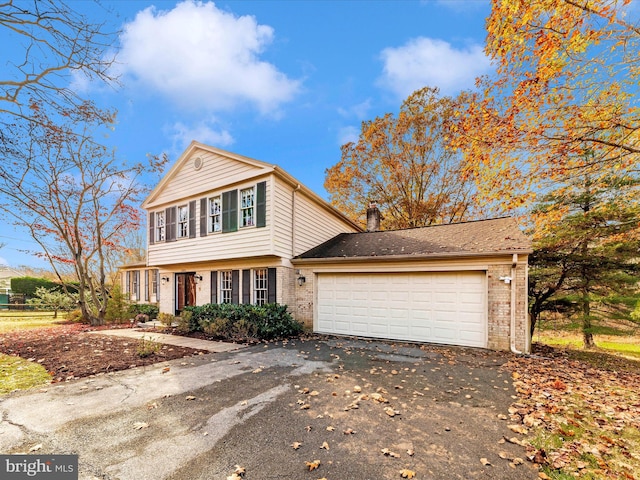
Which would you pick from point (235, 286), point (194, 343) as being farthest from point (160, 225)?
point (194, 343)

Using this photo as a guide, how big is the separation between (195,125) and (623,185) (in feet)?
52.2

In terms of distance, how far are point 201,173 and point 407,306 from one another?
371 inches

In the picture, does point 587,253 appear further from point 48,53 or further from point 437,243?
point 48,53

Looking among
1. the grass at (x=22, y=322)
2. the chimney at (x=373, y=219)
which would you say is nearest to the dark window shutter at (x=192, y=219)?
the grass at (x=22, y=322)

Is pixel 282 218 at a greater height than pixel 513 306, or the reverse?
pixel 282 218

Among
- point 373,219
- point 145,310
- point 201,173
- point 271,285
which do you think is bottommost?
point 145,310

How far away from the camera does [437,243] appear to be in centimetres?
944

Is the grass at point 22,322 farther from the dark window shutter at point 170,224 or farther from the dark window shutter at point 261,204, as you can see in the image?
the dark window shutter at point 261,204

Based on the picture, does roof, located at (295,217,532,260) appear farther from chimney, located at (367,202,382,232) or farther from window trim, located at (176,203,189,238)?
window trim, located at (176,203,189,238)

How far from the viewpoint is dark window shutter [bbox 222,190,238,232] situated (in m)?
10.8

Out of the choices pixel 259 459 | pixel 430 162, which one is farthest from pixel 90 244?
pixel 430 162

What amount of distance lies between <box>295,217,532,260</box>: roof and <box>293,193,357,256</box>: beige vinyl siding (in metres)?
0.34

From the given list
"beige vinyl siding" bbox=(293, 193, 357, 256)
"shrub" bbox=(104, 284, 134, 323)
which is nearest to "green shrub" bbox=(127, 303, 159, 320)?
"shrub" bbox=(104, 284, 134, 323)

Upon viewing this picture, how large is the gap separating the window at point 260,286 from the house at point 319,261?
0.04m
